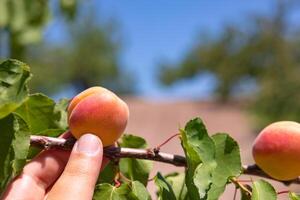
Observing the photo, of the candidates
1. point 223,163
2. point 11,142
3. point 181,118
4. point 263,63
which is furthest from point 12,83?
point 263,63

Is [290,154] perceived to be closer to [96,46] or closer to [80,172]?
[80,172]

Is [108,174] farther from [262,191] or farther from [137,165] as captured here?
[262,191]

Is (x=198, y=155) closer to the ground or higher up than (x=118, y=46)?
higher up

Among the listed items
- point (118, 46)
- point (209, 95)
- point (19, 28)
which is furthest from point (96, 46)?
point (19, 28)

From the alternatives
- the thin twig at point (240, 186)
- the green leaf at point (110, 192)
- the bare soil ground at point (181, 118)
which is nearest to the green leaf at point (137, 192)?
the green leaf at point (110, 192)

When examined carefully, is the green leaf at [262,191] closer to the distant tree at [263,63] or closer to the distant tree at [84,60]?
the distant tree at [263,63]
